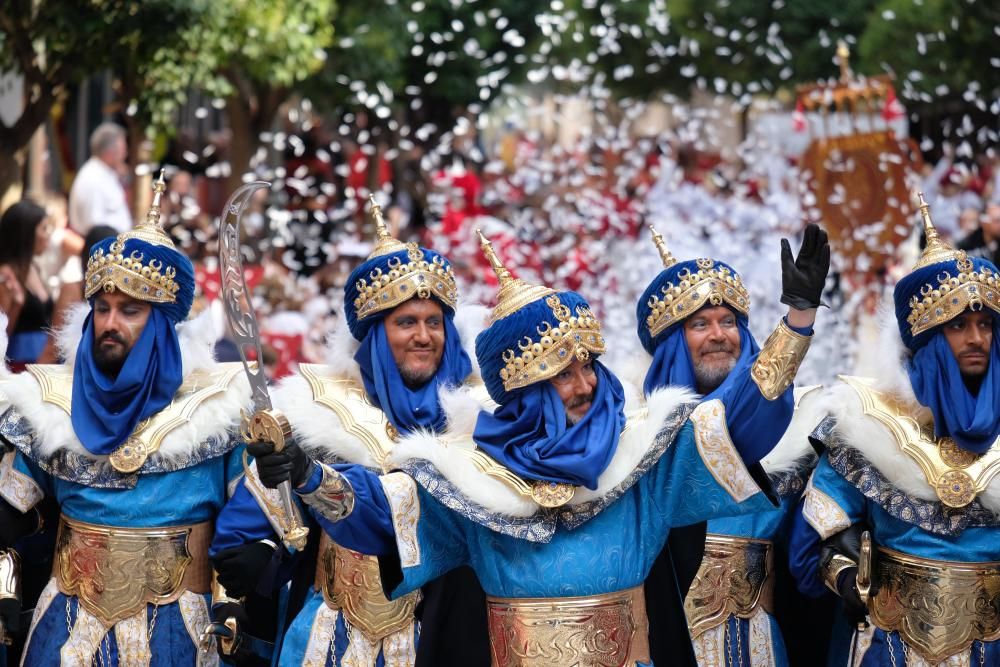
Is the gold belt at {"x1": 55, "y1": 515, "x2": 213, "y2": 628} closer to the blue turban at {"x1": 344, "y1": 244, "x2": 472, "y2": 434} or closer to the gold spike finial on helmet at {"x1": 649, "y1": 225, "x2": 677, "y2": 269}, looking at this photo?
the blue turban at {"x1": 344, "y1": 244, "x2": 472, "y2": 434}

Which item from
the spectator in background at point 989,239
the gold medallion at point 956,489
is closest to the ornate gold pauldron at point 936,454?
the gold medallion at point 956,489

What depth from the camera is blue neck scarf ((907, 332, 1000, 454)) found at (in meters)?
5.24

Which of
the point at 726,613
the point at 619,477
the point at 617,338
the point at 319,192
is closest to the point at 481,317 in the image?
the point at 726,613

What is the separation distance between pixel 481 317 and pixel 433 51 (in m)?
14.2

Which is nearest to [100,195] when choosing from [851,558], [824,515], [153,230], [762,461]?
[153,230]

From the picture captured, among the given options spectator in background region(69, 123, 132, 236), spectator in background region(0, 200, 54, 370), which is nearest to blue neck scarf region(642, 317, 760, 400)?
spectator in background region(0, 200, 54, 370)

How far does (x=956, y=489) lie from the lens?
17.2ft

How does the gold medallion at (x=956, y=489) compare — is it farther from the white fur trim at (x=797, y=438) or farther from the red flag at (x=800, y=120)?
the red flag at (x=800, y=120)

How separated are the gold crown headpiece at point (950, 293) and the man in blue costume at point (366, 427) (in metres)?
1.55

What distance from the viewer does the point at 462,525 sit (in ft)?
15.4

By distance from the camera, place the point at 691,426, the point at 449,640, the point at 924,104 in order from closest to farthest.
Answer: the point at 691,426 < the point at 449,640 < the point at 924,104

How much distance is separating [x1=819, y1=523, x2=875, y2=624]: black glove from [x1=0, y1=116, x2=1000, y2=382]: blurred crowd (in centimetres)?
359

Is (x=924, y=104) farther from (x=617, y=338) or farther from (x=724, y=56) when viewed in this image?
(x=617, y=338)

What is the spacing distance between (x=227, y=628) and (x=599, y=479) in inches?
69.2
